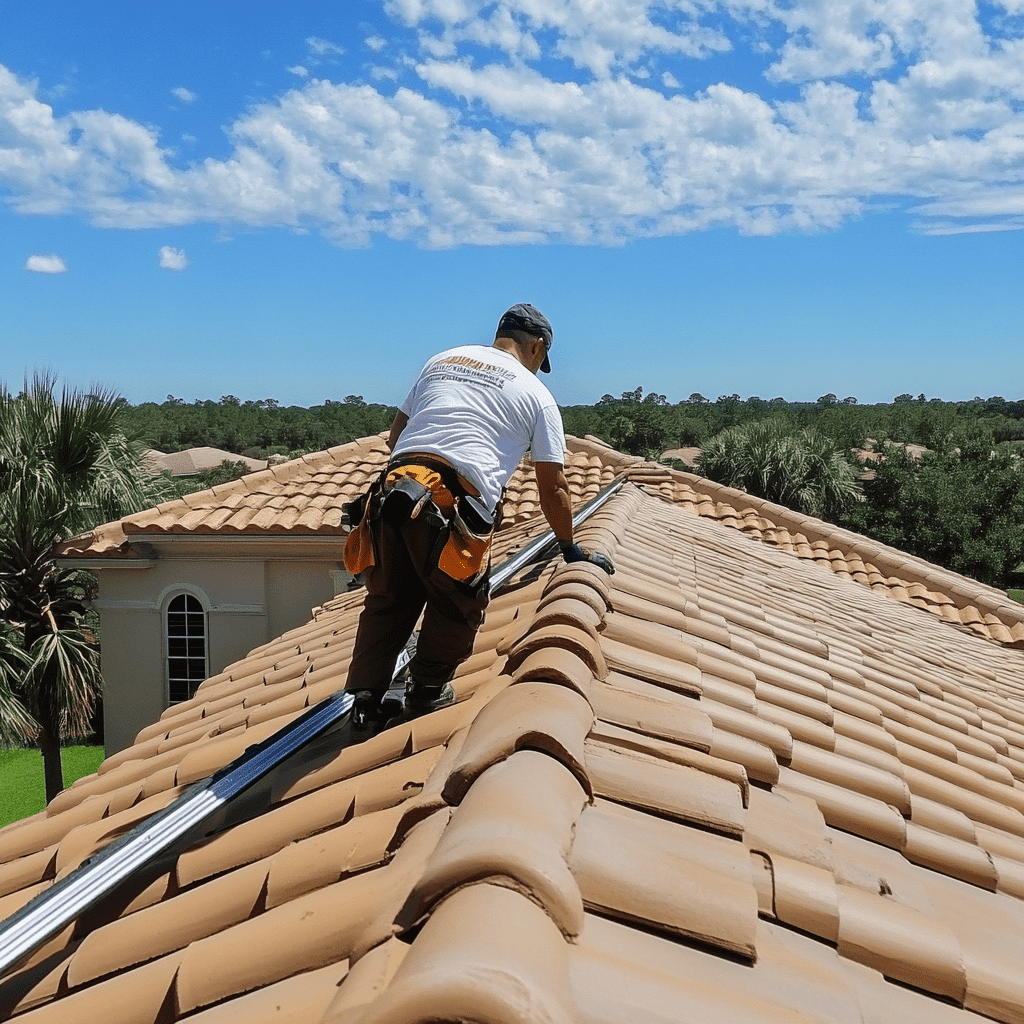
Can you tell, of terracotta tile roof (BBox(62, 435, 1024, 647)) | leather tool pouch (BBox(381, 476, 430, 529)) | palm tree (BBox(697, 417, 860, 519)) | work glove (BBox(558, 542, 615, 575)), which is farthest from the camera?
palm tree (BBox(697, 417, 860, 519))

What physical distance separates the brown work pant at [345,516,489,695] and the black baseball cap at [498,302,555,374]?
1203 millimetres

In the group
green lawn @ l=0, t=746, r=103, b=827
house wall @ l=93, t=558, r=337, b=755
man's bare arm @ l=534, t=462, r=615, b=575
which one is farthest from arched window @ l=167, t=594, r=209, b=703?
man's bare arm @ l=534, t=462, r=615, b=575

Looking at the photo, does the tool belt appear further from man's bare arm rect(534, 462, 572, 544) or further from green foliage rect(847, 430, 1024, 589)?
green foliage rect(847, 430, 1024, 589)

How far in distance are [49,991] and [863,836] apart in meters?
2.12

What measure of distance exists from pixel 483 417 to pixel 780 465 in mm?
23423

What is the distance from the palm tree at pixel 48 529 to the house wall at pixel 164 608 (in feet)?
1.54

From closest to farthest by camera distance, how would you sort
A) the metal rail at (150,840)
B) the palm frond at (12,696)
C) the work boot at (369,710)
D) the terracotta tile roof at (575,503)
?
1. the metal rail at (150,840)
2. the work boot at (369,710)
3. the terracotta tile roof at (575,503)
4. the palm frond at (12,696)

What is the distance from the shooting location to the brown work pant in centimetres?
310

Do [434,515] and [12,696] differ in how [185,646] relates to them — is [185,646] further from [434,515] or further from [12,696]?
[434,515]

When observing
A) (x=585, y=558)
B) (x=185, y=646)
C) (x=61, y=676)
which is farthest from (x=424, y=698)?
(x=61, y=676)

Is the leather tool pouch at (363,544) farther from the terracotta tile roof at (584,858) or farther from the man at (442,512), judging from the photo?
the terracotta tile roof at (584,858)

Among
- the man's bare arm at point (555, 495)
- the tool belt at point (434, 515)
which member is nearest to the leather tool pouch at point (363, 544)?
the tool belt at point (434, 515)

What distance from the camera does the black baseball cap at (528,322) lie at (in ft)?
12.7

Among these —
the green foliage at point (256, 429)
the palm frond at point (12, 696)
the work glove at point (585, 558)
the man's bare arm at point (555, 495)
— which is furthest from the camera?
the green foliage at point (256, 429)
